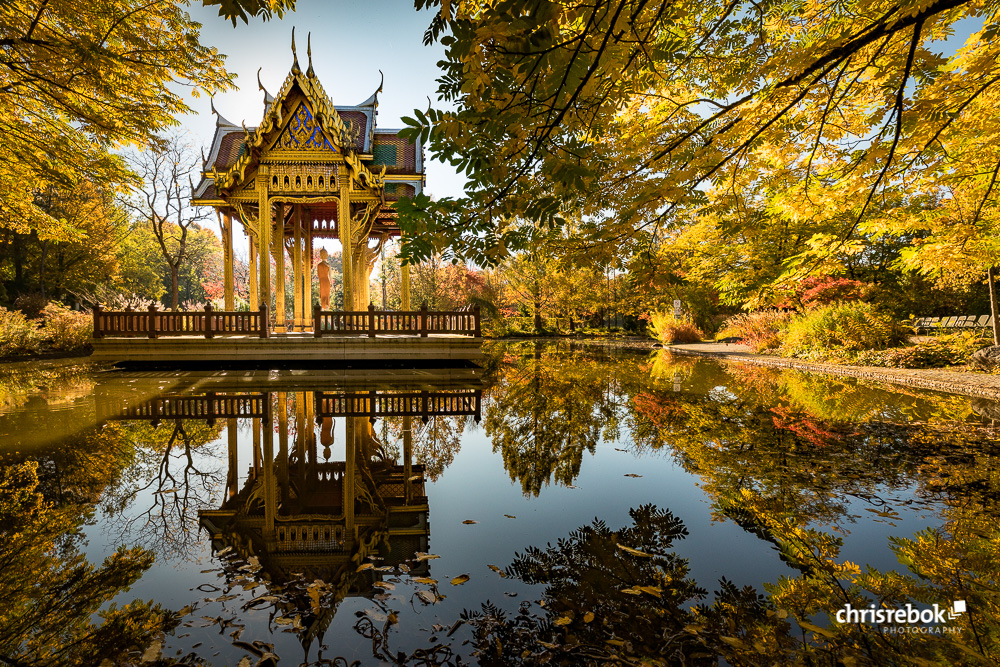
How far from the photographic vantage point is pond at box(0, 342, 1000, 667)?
185cm

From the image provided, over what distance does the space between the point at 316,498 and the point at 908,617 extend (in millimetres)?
3841

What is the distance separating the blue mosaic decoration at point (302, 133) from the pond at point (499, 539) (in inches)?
412

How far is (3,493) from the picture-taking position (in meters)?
3.41

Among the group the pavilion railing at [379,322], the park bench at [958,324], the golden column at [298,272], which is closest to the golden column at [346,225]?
the pavilion railing at [379,322]

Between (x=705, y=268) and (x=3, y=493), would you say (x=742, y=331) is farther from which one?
(x=3, y=493)

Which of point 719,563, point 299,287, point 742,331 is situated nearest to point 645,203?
point 719,563

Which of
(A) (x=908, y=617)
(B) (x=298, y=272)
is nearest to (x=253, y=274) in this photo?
(B) (x=298, y=272)

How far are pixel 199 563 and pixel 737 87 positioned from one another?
5.72 m

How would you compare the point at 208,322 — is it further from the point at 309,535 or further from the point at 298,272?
the point at 309,535

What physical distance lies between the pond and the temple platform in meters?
6.52

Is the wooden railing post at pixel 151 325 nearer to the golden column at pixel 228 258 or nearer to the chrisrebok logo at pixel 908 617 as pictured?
the golden column at pixel 228 258

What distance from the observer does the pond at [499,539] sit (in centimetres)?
185

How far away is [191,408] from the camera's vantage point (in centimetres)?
689

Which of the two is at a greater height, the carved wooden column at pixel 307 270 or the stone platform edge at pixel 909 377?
the carved wooden column at pixel 307 270
